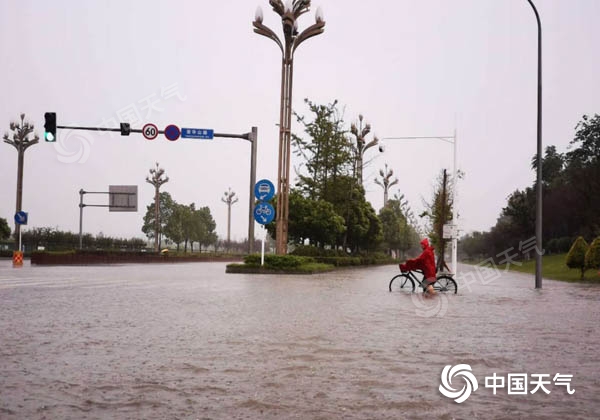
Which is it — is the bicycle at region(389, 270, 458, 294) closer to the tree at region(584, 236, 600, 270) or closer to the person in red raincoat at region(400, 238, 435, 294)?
the person in red raincoat at region(400, 238, 435, 294)

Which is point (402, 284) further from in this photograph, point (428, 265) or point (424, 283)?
point (428, 265)

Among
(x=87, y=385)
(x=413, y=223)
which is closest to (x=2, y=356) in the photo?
(x=87, y=385)

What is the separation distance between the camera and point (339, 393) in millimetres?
5621

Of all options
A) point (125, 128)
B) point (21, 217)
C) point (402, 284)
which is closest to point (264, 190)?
point (125, 128)

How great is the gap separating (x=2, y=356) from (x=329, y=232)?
43737 millimetres

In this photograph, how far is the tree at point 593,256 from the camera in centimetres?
2894

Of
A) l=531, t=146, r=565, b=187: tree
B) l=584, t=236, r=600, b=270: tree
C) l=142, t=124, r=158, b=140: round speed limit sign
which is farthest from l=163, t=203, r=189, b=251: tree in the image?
l=584, t=236, r=600, b=270: tree

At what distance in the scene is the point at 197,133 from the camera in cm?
2855

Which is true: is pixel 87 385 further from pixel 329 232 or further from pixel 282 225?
pixel 329 232

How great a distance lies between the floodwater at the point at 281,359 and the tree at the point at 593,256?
1677 centimetres

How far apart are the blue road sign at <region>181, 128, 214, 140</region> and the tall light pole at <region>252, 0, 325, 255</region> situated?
5.10 metres

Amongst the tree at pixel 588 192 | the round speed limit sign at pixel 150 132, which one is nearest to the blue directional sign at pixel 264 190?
the round speed limit sign at pixel 150 132

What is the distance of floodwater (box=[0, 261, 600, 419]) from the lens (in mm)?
5129

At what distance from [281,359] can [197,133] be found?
22255mm
